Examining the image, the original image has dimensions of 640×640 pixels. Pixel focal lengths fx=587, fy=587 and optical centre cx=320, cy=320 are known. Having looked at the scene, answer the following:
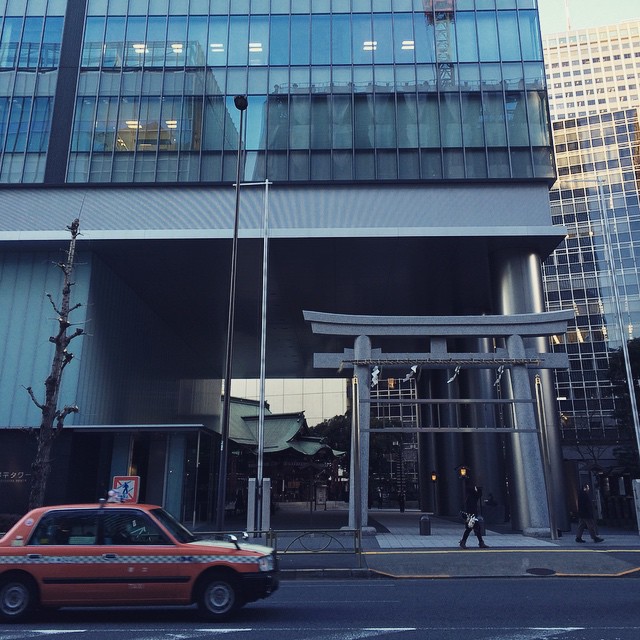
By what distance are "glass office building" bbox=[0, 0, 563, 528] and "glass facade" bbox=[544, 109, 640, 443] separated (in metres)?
37.3

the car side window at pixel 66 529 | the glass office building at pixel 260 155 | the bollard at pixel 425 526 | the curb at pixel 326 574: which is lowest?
the curb at pixel 326 574

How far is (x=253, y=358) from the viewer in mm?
49406

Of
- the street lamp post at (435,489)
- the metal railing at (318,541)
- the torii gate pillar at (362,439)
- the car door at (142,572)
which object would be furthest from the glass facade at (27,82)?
the street lamp post at (435,489)

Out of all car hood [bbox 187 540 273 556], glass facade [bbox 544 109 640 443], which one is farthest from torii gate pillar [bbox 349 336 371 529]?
glass facade [bbox 544 109 640 443]

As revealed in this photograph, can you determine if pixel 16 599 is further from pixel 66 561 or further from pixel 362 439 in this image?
pixel 362 439

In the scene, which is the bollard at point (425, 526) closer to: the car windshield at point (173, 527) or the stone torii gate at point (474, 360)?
the stone torii gate at point (474, 360)

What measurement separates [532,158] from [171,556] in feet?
81.2

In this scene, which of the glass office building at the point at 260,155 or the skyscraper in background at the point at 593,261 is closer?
the glass office building at the point at 260,155

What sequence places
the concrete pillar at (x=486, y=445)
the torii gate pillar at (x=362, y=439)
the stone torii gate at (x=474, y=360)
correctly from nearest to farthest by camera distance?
the torii gate pillar at (x=362, y=439) → the stone torii gate at (x=474, y=360) → the concrete pillar at (x=486, y=445)

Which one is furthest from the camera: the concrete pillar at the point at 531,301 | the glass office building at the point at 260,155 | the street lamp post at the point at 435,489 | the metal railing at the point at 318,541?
the street lamp post at the point at 435,489

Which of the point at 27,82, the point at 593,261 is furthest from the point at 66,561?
the point at 593,261

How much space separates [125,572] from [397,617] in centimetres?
422

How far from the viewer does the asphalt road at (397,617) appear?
7.94m

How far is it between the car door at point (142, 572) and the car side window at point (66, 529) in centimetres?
36
